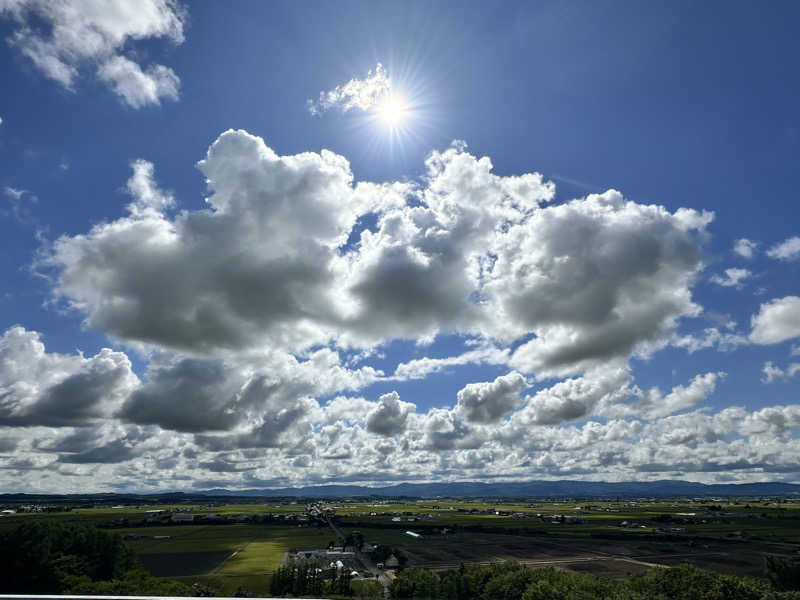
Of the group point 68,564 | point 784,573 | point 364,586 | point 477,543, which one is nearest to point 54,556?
point 68,564

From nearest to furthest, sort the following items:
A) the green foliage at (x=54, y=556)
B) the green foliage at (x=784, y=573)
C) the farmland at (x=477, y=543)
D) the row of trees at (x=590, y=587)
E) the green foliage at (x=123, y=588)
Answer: the row of trees at (x=590, y=587)
the green foliage at (x=123, y=588)
the green foliage at (x=54, y=556)
the green foliage at (x=784, y=573)
the farmland at (x=477, y=543)

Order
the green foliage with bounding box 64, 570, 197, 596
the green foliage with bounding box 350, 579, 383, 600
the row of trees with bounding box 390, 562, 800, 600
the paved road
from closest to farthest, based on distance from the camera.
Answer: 1. the row of trees with bounding box 390, 562, 800, 600
2. the green foliage with bounding box 64, 570, 197, 596
3. the green foliage with bounding box 350, 579, 383, 600
4. the paved road

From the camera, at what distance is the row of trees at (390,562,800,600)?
2756 centimetres

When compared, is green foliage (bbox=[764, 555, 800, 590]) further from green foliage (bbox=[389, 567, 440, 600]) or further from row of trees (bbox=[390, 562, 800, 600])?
green foliage (bbox=[389, 567, 440, 600])

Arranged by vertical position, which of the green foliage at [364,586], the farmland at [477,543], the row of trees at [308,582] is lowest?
the farmland at [477,543]

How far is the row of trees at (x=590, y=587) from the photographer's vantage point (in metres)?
27.6

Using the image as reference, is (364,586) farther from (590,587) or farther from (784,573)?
(784,573)

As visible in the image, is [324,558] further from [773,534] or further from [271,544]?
[773,534]

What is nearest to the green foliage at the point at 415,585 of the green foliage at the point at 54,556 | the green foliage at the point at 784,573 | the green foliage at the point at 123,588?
the green foliage at the point at 123,588

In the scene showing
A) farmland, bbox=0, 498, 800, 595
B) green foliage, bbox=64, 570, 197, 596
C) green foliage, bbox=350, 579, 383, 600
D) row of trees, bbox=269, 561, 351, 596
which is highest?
green foliage, bbox=64, 570, 197, 596

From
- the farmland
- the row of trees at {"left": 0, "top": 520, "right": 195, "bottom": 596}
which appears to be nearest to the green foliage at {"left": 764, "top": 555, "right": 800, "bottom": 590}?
the farmland

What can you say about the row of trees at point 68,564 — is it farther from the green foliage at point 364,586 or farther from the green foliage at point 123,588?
the green foliage at point 364,586

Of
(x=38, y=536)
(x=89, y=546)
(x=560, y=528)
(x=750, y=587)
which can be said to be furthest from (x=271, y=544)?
(x=750, y=587)

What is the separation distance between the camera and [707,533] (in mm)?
102375
